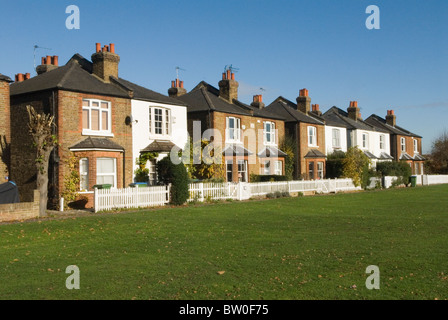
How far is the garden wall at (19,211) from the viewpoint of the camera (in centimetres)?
1714

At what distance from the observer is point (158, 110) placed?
2836 cm

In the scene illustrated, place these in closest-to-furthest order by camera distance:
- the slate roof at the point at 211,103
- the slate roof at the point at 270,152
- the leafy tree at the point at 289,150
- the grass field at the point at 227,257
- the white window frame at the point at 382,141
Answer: the grass field at the point at 227,257, the slate roof at the point at 211,103, the slate roof at the point at 270,152, the leafy tree at the point at 289,150, the white window frame at the point at 382,141

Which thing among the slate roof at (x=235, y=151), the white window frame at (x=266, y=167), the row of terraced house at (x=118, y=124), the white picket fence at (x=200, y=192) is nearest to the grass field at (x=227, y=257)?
the white picket fence at (x=200, y=192)

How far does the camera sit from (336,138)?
4616 centimetres

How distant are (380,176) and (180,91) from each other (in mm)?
20810

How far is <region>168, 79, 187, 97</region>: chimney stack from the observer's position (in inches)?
1524

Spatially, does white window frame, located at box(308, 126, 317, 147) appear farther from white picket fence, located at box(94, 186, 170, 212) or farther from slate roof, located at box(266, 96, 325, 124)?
white picket fence, located at box(94, 186, 170, 212)

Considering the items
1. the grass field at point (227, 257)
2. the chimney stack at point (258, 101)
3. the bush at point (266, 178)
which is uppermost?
the chimney stack at point (258, 101)

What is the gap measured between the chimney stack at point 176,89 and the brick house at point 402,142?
99.3ft

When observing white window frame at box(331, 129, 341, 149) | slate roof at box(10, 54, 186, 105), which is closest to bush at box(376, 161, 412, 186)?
white window frame at box(331, 129, 341, 149)

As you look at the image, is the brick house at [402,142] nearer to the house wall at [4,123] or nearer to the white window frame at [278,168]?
the white window frame at [278,168]

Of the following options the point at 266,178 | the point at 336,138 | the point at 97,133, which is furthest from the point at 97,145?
the point at 336,138
